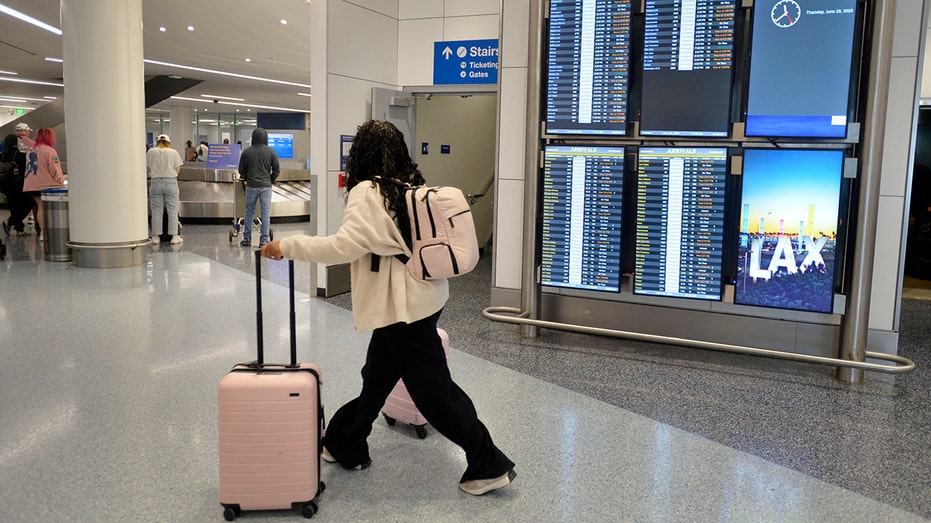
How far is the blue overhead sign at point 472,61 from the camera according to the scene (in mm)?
7879

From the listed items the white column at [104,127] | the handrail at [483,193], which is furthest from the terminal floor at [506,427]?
the handrail at [483,193]

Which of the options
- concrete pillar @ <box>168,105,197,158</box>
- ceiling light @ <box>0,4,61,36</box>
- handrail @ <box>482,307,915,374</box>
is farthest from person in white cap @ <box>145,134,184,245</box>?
concrete pillar @ <box>168,105,197,158</box>

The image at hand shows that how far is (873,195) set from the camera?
15.8 ft

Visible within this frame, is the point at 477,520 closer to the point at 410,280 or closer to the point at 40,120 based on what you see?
the point at 410,280

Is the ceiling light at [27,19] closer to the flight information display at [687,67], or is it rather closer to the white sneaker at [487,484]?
the flight information display at [687,67]

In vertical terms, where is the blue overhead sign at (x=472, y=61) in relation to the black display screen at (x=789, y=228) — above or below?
above

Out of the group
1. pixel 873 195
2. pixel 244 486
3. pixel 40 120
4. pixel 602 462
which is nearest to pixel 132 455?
pixel 244 486

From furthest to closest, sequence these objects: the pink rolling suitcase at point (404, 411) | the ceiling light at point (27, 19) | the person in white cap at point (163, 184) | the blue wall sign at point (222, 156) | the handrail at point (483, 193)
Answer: the blue wall sign at point (222, 156) < the ceiling light at point (27, 19) < the handrail at point (483, 193) < the person in white cap at point (163, 184) < the pink rolling suitcase at point (404, 411)

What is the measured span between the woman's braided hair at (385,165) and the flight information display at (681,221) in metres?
2.84

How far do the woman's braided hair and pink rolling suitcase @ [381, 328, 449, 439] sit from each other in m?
1.04

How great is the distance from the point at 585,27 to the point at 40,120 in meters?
23.9

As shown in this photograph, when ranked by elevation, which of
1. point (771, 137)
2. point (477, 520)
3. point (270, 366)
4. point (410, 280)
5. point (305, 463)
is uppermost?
point (771, 137)

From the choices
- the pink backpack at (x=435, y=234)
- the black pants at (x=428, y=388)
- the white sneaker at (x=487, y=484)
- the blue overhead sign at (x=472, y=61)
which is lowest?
the white sneaker at (x=487, y=484)

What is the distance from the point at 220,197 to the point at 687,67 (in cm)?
1144
